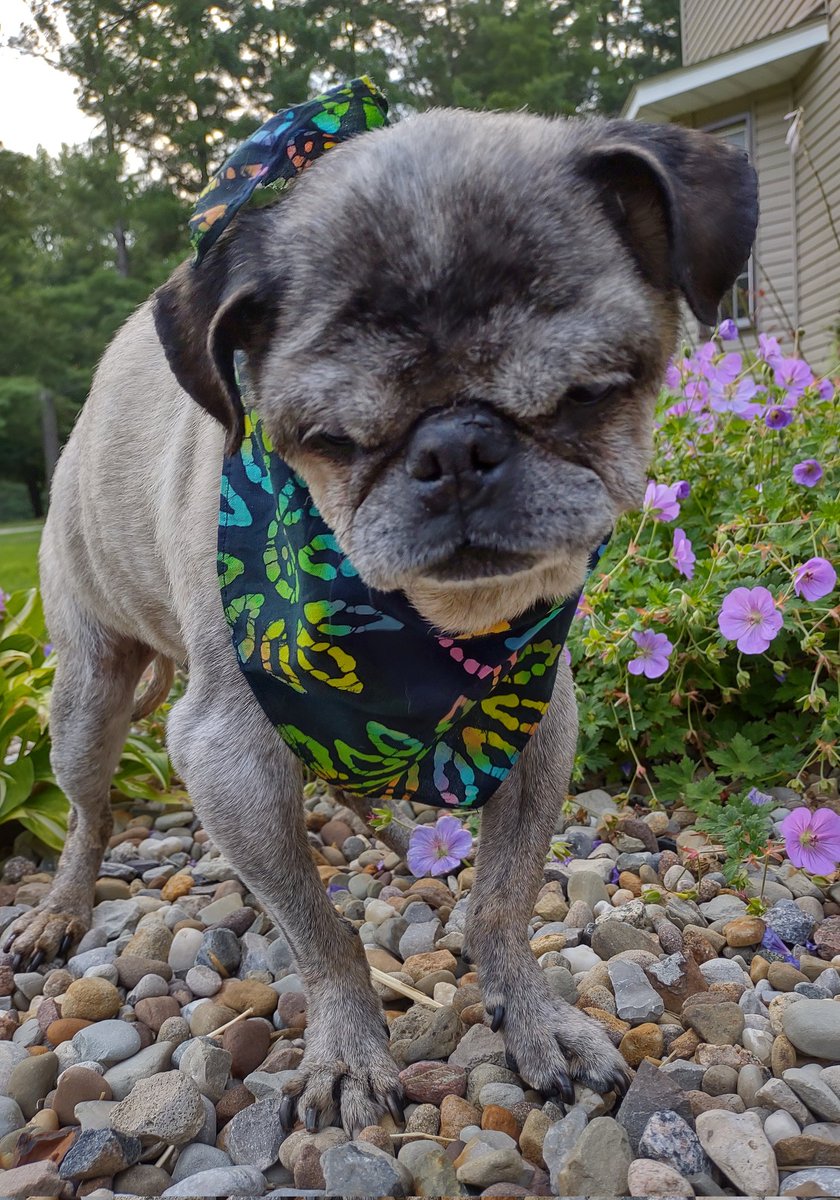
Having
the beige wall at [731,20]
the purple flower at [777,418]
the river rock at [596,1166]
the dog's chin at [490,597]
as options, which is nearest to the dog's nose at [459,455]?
the dog's chin at [490,597]

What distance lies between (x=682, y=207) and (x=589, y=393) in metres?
0.43

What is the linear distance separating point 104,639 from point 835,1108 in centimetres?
261

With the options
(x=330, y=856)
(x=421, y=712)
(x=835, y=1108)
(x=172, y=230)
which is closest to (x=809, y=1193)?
(x=835, y=1108)

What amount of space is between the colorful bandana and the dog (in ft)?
0.30

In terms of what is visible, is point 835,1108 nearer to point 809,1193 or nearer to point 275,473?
point 809,1193

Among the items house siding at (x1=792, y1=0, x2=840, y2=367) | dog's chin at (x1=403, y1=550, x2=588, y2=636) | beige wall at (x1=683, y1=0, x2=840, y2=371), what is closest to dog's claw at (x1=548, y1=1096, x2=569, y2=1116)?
dog's chin at (x1=403, y1=550, x2=588, y2=636)

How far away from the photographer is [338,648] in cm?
217

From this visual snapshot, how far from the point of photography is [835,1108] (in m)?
2.11

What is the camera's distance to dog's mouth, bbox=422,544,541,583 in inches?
71.0

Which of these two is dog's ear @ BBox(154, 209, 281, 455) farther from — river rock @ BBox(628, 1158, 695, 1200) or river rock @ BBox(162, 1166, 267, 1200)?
river rock @ BBox(628, 1158, 695, 1200)

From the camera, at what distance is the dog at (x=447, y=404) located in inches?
69.0

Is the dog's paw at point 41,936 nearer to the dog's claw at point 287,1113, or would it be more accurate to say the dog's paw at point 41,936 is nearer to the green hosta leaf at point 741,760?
the dog's claw at point 287,1113

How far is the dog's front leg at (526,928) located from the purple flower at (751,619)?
0.63 meters

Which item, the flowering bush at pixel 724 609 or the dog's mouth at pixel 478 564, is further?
the flowering bush at pixel 724 609
